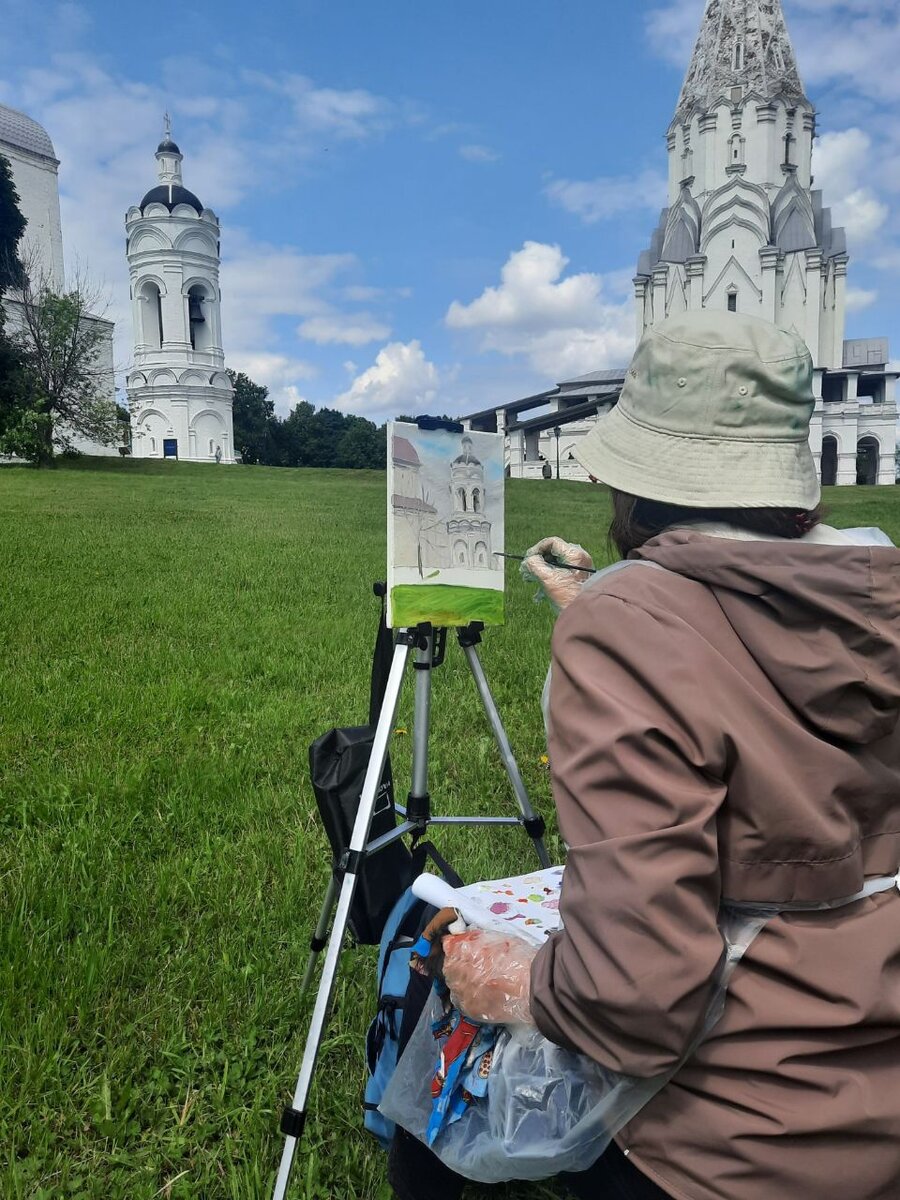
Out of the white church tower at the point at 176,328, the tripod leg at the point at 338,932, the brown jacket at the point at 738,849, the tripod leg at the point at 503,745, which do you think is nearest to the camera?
the brown jacket at the point at 738,849

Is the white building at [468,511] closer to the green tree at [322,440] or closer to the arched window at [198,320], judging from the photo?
the arched window at [198,320]

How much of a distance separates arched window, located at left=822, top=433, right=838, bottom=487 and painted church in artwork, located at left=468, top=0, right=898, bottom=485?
0.33 ft

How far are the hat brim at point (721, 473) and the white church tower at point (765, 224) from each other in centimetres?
6084

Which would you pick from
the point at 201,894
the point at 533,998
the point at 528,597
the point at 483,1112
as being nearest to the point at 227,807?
the point at 201,894

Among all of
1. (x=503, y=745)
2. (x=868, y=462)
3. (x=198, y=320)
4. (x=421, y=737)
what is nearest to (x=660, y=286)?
(x=868, y=462)

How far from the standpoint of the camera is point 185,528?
15.2 meters

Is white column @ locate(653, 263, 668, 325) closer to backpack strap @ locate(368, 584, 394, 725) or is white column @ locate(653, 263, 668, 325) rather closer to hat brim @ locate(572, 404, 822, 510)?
backpack strap @ locate(368, 584, 394, 725)

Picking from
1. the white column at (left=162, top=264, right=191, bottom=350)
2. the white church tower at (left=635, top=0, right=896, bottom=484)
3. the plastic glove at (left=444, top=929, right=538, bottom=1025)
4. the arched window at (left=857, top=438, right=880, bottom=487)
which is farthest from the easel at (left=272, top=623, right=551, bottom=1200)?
the arched window at (left=857, top=438, right=880, bottom=487)

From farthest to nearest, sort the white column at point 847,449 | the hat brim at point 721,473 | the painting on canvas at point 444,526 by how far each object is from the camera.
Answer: the white column at point 847,449
the painting on canvas at point 444,526
the hat brim at point 721,473

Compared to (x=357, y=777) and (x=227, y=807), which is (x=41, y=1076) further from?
(x=227, y=807)

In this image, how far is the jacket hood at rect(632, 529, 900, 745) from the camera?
1143mm

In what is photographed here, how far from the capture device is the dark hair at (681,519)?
143 cm

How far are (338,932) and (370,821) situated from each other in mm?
322

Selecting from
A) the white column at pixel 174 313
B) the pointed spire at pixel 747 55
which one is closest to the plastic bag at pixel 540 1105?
the white column at pixel 174 313
